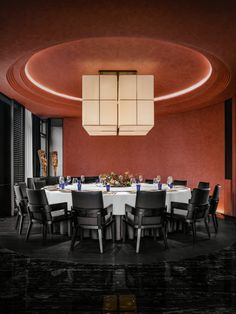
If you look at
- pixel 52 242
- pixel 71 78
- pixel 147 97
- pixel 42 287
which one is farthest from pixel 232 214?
pixel 42 287

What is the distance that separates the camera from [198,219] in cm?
467

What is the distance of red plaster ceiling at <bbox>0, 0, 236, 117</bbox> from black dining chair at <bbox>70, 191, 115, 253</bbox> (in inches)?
87.4

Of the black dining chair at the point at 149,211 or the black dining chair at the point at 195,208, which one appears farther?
the black dining chair at the point at 195,208

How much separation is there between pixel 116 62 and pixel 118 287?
393 centimetres

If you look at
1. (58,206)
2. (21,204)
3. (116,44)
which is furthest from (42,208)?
(116,44)

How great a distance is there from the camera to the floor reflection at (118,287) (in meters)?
2.54

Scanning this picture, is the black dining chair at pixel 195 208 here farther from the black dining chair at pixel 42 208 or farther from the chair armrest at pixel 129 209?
the black dining chair at pixel 42 208

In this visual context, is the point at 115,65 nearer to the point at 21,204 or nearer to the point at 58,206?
the point at 58,206

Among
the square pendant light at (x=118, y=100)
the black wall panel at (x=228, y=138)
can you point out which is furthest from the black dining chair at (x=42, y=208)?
the black wall panel at (x=228, y=138)

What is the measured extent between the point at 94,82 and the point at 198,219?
3.28 metres

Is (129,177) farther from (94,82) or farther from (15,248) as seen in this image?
(15,248)

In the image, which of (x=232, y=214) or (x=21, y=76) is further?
(x=232, y=214)

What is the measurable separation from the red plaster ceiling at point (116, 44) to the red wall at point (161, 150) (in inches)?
51.0

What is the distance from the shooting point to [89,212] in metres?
4.22
